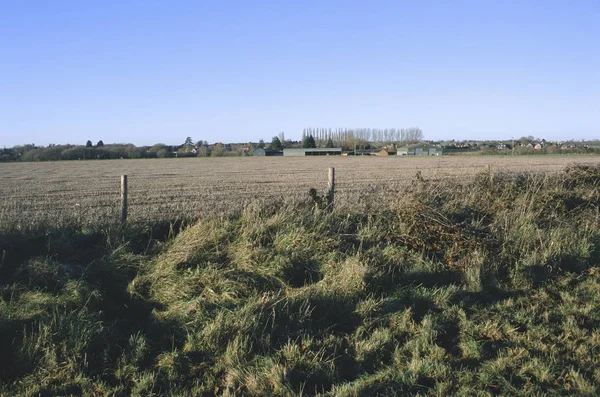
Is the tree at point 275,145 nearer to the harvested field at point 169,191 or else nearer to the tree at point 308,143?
the tree at point 308,143

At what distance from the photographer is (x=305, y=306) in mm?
5844

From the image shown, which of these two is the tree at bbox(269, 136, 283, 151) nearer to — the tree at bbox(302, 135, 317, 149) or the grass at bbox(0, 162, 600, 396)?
the tree at bbox(302, 135, 317, 149)

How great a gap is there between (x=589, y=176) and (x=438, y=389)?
408 inches

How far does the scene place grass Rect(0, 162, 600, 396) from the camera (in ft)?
15.0

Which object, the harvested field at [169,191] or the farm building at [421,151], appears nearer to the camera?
the harvested field at [169,191]

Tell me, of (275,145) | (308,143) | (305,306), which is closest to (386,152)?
(308,143)

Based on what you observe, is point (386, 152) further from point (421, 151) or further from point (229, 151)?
point (229, 151)

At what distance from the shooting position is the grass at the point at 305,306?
4574 millimetres

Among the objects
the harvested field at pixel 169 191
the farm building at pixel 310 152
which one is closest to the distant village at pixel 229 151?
the farm building at pixel 310 152

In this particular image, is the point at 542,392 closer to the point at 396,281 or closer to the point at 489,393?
the point at 489,393

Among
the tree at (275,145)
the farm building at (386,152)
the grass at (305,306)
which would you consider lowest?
the grass at (305,306)

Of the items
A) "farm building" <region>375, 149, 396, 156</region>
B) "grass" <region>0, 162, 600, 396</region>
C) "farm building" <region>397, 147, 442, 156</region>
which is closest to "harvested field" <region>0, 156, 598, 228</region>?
"grass" <region>0, 162, 600, 396</region>

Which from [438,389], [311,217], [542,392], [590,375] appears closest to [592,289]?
[590,375]

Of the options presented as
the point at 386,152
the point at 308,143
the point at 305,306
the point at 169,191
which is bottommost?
the point at 305,306
